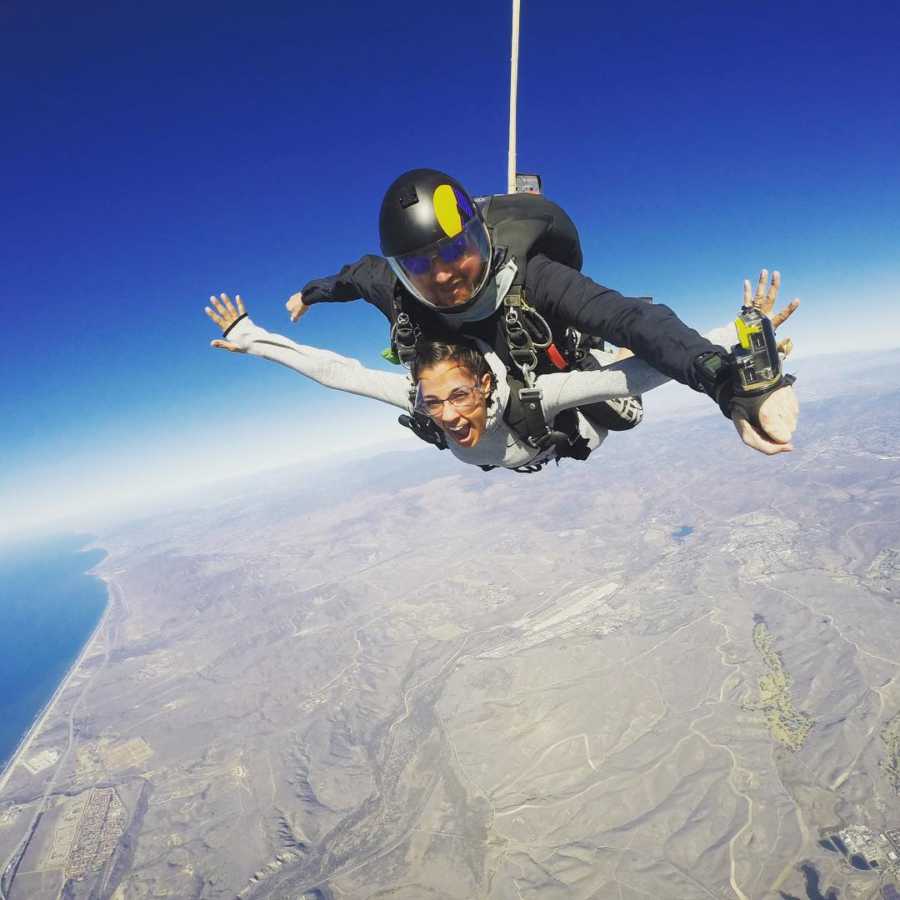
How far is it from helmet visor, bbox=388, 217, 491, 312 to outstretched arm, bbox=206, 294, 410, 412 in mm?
972

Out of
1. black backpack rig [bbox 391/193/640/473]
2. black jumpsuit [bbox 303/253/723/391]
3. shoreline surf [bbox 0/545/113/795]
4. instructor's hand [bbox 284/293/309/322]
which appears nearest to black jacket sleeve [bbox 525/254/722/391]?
black jumpsuit [bbox 303/253/723/391]

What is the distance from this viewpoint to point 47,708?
79438 mm

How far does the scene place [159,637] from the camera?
4242 inches

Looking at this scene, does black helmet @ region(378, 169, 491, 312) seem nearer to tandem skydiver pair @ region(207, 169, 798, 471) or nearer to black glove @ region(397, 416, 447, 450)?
tandem skydiver pair @ region(207, 169, 798, 471)

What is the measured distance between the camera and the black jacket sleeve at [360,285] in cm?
362

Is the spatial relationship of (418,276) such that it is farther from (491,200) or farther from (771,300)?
(771,300)

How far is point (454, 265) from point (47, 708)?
363ft

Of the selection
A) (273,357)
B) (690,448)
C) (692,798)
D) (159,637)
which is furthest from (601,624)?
(690,448)

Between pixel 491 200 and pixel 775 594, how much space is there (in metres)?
81.3

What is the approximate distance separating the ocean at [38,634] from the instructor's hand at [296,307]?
299ft

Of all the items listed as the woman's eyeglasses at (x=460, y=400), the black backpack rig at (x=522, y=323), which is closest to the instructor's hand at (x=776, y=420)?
the black backpack rig at (x=522, y=323)

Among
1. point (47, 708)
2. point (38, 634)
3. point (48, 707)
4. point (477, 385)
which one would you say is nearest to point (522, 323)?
point (477, 385)

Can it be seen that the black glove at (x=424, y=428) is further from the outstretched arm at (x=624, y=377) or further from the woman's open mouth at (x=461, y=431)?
the outstretched arm at (x=624, y=377)

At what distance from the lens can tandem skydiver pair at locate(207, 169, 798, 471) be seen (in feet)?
8.25
